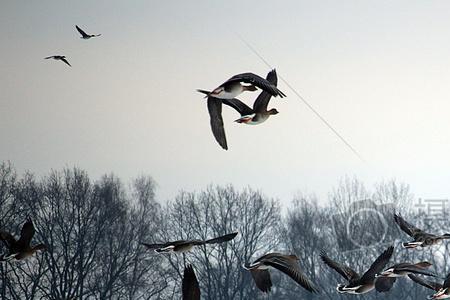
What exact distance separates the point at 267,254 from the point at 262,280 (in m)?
0.70

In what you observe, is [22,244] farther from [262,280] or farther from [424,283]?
[424,283]

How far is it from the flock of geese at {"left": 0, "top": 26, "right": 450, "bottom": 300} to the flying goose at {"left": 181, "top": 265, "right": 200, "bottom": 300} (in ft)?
7.69

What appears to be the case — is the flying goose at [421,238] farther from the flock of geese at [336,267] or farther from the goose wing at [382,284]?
the goose wing at [382,284]

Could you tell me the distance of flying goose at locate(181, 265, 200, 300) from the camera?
678cm

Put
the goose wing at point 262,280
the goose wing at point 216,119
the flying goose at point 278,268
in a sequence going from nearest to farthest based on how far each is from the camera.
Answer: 1. the flying goose at point 278,268
2. the goose wing at point 262,280
3. the goose wing at point 216,119

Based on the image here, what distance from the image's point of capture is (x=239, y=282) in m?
46.5

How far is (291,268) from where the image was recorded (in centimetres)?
977

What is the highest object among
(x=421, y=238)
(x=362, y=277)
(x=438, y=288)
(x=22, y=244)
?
(x=22, y=244)

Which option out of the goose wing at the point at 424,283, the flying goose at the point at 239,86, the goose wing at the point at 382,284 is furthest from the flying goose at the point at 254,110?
the goose wing at the point at 424,283

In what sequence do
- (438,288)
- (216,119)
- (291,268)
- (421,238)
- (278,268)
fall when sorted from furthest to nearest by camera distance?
(421,238) < (216,119) < (438,288) < (278,268) < (291,268)

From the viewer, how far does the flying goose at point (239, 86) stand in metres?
10.1

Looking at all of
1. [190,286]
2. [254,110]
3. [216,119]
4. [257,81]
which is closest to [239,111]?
[254,110]

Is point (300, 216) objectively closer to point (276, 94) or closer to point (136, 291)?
point (136, 291)

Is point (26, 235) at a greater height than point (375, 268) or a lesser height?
greater
